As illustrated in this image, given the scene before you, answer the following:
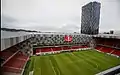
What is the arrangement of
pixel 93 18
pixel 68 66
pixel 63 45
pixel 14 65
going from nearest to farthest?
pixel 14 65 < pixel 68 66 < pixel 63 45 < pixel 93 18

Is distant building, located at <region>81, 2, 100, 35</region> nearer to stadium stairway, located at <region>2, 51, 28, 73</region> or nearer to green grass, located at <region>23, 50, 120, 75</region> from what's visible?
green grass, located at <region>23, 50, 120, 75</region>

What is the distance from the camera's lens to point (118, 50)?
753 inches

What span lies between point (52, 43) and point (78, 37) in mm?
7321

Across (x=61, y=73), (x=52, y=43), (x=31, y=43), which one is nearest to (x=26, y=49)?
(x=31, y=43)

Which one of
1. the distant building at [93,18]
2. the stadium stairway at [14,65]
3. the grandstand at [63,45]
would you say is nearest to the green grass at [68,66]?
the stadium stairway at [14,65]

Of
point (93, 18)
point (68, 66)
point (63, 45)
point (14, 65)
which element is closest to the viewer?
point (14, 65)

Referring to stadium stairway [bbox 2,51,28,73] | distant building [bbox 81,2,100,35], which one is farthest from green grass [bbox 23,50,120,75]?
distant building [bbox 81,2,100,35]

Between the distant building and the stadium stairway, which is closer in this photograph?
the stadium stairway

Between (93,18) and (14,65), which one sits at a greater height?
(93,18)

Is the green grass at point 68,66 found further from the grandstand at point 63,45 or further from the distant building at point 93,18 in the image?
the distant building at point 93,18

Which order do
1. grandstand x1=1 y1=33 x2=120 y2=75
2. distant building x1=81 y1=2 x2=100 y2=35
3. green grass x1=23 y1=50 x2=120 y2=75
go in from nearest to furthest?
green grass x1=23 y1=50 x2=120 y2=75 → grandstand x1=1 y1=33 x2=120 y2=75 → distant building x1=81 y1=2 x2=100 y2=35

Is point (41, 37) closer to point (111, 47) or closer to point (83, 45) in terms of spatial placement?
point (83, 45)

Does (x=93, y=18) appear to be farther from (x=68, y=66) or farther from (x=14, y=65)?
(x=14, y=65)

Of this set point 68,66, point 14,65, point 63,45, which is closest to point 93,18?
point 63,45
